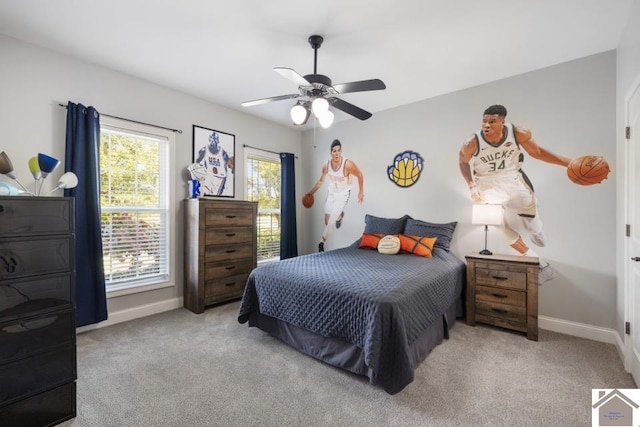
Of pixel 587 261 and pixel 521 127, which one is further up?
pixel 521 127

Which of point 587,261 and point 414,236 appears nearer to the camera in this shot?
point 587,261

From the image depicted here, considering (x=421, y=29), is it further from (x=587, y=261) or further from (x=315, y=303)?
(x=587, y=261)

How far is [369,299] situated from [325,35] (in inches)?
82.1

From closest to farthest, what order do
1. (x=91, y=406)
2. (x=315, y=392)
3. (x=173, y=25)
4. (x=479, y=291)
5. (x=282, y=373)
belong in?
(x=91, y=406)
(x=315, y=392)
(x=282, y=373)
(x=173, y=25)
(x=479, y=291)

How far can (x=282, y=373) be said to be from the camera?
2047 mm

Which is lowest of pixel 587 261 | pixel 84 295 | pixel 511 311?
pixel 511 311

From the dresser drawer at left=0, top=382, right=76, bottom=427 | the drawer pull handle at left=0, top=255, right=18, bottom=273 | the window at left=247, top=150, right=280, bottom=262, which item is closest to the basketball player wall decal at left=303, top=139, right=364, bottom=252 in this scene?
the window at left=247, top=150, right=280, bottom=262

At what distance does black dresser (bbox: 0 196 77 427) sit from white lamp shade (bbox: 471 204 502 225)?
3.36 m

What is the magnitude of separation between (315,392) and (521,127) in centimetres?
321

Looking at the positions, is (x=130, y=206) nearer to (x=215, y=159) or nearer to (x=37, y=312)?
(x=215, y=159)

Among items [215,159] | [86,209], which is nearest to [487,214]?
[215,159]

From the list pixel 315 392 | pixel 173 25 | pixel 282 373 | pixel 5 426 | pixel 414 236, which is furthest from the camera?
pixel 414 236

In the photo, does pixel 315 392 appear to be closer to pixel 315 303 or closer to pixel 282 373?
pixel 282 373

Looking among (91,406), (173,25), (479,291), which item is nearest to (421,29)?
(173,25)
